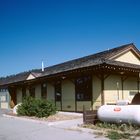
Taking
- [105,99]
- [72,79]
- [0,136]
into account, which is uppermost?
[72,79]

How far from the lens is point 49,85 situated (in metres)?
25.6

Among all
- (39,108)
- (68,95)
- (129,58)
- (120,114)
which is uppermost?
(129,58)

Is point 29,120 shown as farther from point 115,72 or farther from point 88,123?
point 115,72

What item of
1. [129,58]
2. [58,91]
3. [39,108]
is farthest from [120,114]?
[58,91]

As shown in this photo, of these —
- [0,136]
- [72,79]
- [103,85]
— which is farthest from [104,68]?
[0,136]

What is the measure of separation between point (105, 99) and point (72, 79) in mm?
3918

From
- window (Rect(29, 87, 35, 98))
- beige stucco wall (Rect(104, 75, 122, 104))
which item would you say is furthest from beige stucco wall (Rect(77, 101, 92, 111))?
window (Rect(29, 87, 35, 98))

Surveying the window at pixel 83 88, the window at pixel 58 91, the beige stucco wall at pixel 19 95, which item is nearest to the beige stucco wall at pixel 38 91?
the window at pixel 58 91

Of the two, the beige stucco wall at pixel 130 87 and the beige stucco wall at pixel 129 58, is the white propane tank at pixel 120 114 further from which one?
the beige stucco wall at pixel 129 58

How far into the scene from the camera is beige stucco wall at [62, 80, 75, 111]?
2192 cm

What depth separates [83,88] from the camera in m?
20.7

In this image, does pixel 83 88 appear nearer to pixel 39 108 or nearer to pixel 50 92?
pixel 39 108

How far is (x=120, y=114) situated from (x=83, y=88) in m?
7.98

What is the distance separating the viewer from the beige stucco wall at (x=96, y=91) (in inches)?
758
